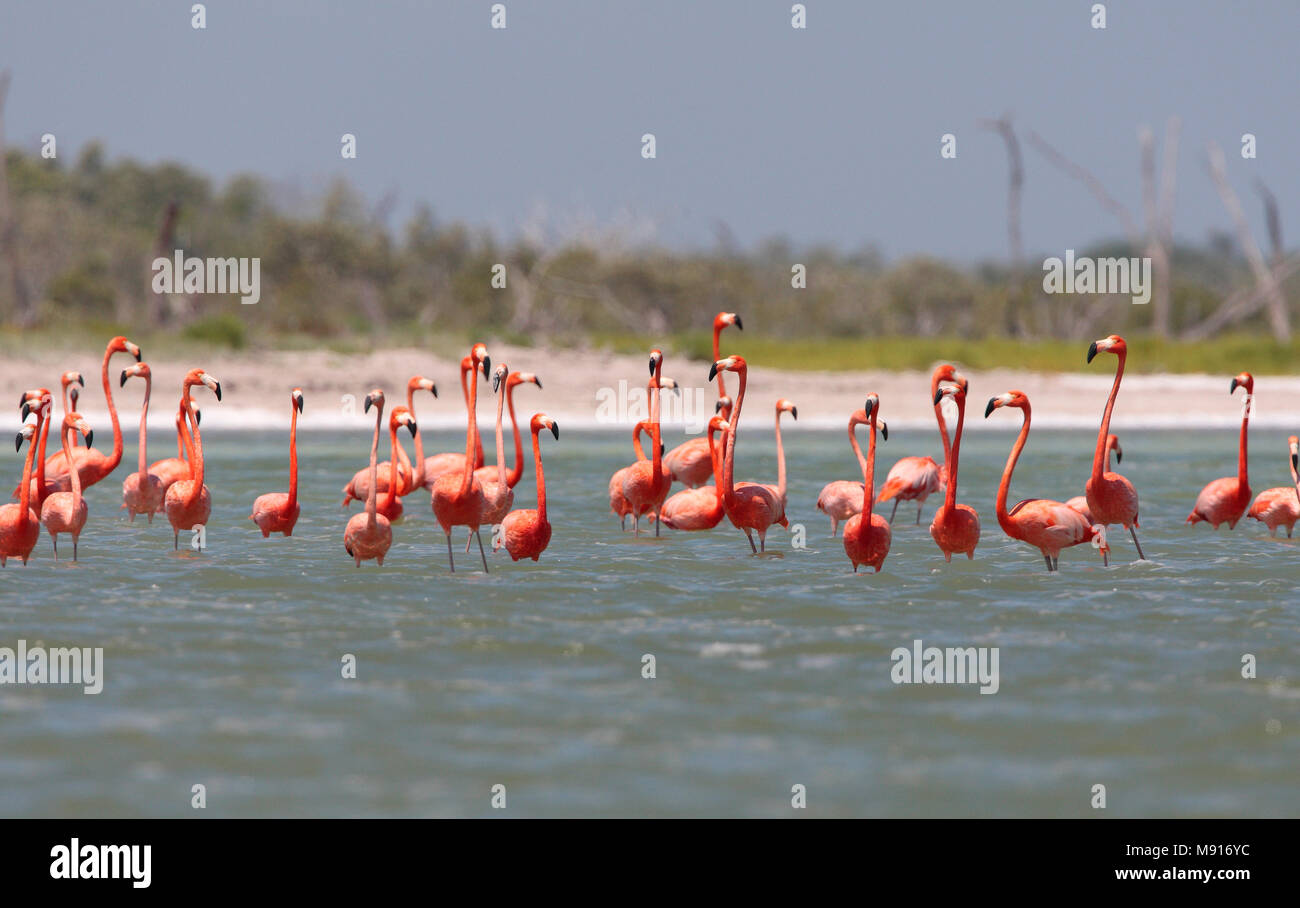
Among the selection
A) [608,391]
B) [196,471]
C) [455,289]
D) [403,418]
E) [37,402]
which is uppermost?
[455,289]

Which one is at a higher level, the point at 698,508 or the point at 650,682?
the point at 698,508

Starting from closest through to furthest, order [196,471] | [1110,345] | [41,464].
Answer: [1110,345] → [41,464] → [196,471]

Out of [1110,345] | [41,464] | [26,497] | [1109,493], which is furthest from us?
[41,464]

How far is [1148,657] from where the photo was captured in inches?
266

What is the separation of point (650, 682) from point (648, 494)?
3885 millimetres

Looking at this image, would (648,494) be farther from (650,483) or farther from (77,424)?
(77,424)

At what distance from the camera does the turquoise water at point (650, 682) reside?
16.3 ft

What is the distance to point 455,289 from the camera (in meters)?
49.4

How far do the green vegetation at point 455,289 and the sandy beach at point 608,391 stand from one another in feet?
12.5

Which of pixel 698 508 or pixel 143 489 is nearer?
pixel 698 508

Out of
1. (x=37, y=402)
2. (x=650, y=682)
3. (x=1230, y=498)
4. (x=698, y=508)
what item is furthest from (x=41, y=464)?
(x=1230, y=498)

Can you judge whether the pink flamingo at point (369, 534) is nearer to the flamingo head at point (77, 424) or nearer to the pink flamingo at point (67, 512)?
the pink flamingo at point (67, 512)

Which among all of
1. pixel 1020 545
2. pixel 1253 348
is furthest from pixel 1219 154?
pixel 1020 545
